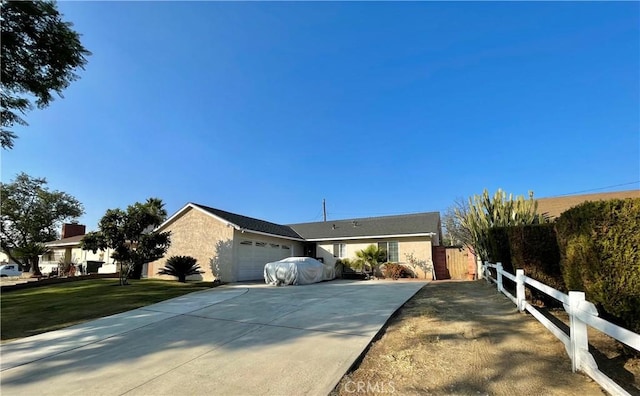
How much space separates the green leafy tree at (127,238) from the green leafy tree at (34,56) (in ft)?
20.2

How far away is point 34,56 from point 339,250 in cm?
1786

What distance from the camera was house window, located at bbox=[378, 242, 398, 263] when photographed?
20.2 m

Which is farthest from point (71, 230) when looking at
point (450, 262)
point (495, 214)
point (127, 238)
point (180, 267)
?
point (495, 214)

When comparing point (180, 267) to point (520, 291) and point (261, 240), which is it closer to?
point (261, 240)

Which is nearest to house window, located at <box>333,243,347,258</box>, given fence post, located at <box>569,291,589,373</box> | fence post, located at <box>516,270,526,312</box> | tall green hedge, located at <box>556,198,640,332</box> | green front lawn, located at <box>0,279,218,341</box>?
green front lawn, located at <box>0,279,218,341</box>

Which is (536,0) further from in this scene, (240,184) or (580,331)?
(240,184)

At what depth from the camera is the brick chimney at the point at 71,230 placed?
107 ft

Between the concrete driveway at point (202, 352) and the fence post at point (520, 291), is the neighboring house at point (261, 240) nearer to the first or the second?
the concrete driveway at point (202, 352)

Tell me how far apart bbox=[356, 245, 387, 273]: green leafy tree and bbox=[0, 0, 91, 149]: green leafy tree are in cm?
1589

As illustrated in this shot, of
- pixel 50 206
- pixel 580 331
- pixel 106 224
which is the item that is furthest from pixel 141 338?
pixel 50 206

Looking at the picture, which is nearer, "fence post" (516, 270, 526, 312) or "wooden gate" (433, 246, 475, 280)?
"fence post" (516, 270, 526, 312)

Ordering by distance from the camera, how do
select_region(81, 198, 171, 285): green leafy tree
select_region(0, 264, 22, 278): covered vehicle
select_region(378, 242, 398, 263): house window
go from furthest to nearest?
select_region(0, 264, 22, 278): covered vehicle → select_region(378, 242, 398, 263): house window → select_region(81, 198, 171, 285): green leafy tree

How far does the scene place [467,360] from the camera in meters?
4.24

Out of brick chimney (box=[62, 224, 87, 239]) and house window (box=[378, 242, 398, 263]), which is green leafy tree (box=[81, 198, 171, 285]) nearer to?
house window (box=[378, 242, 398, 263])
